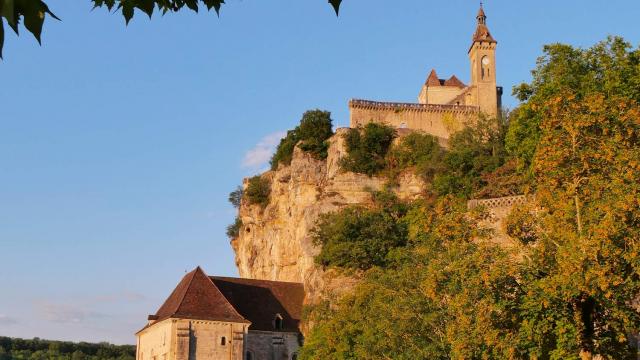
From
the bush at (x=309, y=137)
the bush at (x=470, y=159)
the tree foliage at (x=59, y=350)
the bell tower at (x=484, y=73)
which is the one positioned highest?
the bell tower at (x=484, y=73)

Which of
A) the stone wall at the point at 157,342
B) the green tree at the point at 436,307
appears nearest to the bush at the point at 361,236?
the green tree at the point at 436,307

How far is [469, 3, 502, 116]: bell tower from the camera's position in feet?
218

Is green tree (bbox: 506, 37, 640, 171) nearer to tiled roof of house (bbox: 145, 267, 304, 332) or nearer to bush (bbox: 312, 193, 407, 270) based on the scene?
bush (bbox: 312, 193, 407, 270)

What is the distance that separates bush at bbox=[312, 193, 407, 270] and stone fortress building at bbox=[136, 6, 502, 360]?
5.17 meters

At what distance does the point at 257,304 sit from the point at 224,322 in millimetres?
5148

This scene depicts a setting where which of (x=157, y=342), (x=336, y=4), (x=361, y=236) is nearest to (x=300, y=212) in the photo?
(x=361, y=236)

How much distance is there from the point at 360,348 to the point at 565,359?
12847mm

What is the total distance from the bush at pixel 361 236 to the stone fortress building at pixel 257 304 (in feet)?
17.0

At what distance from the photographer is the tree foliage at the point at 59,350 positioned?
12456 cm

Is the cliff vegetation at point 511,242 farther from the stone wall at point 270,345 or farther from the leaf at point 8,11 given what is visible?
the leaf at point 8,11

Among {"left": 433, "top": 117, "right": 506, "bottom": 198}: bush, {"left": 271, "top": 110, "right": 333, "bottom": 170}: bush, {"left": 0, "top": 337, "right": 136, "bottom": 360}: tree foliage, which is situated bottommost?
{"left": 0, "top": 337, "right": 136, "bottom": 360}: tree foliage

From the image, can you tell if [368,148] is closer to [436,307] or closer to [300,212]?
[300,212]

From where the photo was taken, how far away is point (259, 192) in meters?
69.1

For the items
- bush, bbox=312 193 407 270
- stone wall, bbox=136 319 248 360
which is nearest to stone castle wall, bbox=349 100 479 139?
bush, bbox=312 193 407 270
